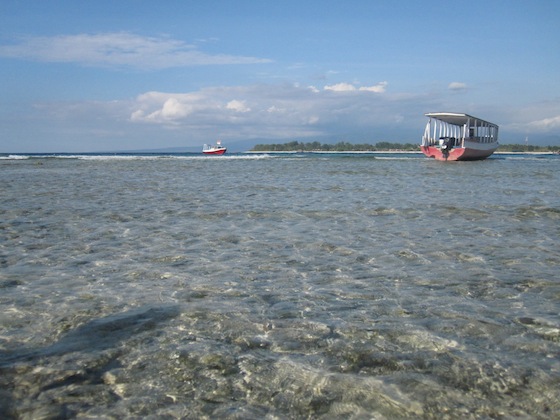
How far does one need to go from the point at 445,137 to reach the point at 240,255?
189 feet

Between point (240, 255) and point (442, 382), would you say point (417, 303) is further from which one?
point (240, 255)

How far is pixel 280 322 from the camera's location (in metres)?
5.02

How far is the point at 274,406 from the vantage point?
343 cm

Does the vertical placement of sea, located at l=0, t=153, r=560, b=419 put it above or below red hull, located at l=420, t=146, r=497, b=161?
below

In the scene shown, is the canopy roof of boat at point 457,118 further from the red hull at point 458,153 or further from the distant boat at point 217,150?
the distant boat at point 217,150

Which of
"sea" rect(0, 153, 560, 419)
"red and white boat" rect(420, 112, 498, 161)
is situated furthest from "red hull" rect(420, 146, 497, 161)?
"sea" rect(0, 153, 560, 419)

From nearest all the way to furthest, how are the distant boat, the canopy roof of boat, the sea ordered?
1. the sea
2. the canopy roof of boat
3. the distant boat

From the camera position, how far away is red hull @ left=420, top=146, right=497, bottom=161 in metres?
55.8

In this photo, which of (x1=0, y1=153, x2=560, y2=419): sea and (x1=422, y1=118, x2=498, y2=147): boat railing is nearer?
(x1=0, y1=153, x2=560, y2=419): sea

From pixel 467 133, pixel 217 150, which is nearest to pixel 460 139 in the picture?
pixel 467 133

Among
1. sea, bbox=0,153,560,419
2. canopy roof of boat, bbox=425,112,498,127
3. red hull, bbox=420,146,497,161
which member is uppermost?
canopy roof of boat, bbox=425,112,498,127

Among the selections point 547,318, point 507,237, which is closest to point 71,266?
point 547,318

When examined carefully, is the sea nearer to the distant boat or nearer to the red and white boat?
the red and white boat

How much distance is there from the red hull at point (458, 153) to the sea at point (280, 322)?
48.3 metres
